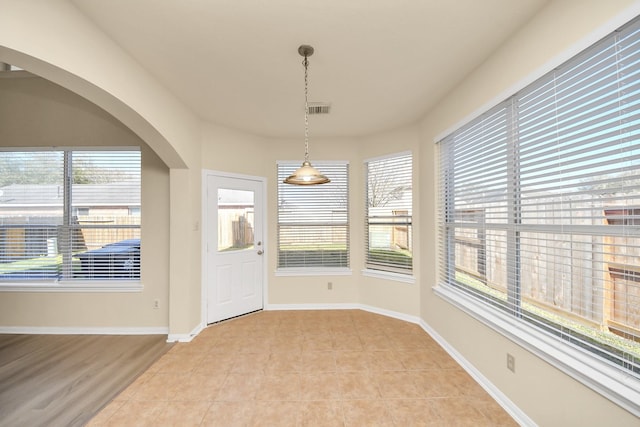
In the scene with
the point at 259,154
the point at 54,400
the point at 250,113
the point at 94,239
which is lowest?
the point at 54,400

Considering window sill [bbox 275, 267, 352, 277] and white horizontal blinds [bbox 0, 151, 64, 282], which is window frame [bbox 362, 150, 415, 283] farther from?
white horizontal blinds [bbox 0, 151, 64, 282]

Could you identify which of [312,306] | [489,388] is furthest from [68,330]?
[489,388]

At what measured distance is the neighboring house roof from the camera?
11.6 feet

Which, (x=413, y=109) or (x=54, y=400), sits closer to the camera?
Result: (x=54, y=400)

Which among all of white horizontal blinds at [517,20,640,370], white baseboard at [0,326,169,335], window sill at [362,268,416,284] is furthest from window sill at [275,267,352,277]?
white horizontal blinds at [517,20,640,370]

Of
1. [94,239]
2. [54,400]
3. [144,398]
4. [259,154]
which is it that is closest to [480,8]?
[259,154]

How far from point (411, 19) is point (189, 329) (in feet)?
12.5

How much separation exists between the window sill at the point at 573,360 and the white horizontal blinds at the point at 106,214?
408 centimetres

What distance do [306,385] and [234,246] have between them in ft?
7.40

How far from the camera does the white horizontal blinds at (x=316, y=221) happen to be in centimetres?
444

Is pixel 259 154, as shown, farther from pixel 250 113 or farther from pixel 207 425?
pixel 207 425

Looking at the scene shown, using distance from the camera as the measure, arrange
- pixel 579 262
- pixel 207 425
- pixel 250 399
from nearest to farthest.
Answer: pixel 579 262 < pixel 207 425 < pixel 250 399

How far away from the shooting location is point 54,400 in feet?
7.36

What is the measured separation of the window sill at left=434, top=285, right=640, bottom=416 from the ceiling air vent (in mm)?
2614
